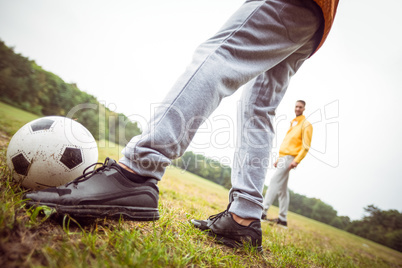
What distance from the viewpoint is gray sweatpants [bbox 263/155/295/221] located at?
3852 mm

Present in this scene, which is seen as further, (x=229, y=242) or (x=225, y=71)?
(x=229, y=242)

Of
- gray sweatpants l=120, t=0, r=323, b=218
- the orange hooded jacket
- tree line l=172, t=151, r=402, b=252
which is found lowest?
tree line l=172, t=151, r=402, b=252

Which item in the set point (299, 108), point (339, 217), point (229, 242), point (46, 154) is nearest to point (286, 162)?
point (299, 108)

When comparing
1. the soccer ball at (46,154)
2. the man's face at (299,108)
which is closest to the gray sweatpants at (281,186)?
the man's face at (299,108)

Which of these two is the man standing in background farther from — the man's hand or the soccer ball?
the soccer ball

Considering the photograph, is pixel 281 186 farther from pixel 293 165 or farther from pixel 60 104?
pixel 60 104

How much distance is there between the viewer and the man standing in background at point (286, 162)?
12.6ft

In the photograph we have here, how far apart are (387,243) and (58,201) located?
77.5ft

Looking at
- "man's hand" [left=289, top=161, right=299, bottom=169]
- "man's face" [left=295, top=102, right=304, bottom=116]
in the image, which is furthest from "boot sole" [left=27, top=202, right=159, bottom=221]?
"man's face" [left=295, top=102, right=304, bottom=116]

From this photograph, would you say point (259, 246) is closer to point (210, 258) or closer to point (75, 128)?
point (210, 258)

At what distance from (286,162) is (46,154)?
159 inches

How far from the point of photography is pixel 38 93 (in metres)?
18.0

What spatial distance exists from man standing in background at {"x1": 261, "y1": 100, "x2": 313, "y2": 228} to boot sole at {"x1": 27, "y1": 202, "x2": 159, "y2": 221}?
339 cm

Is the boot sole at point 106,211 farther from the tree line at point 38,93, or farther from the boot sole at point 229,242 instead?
the tree line at point 38,93
